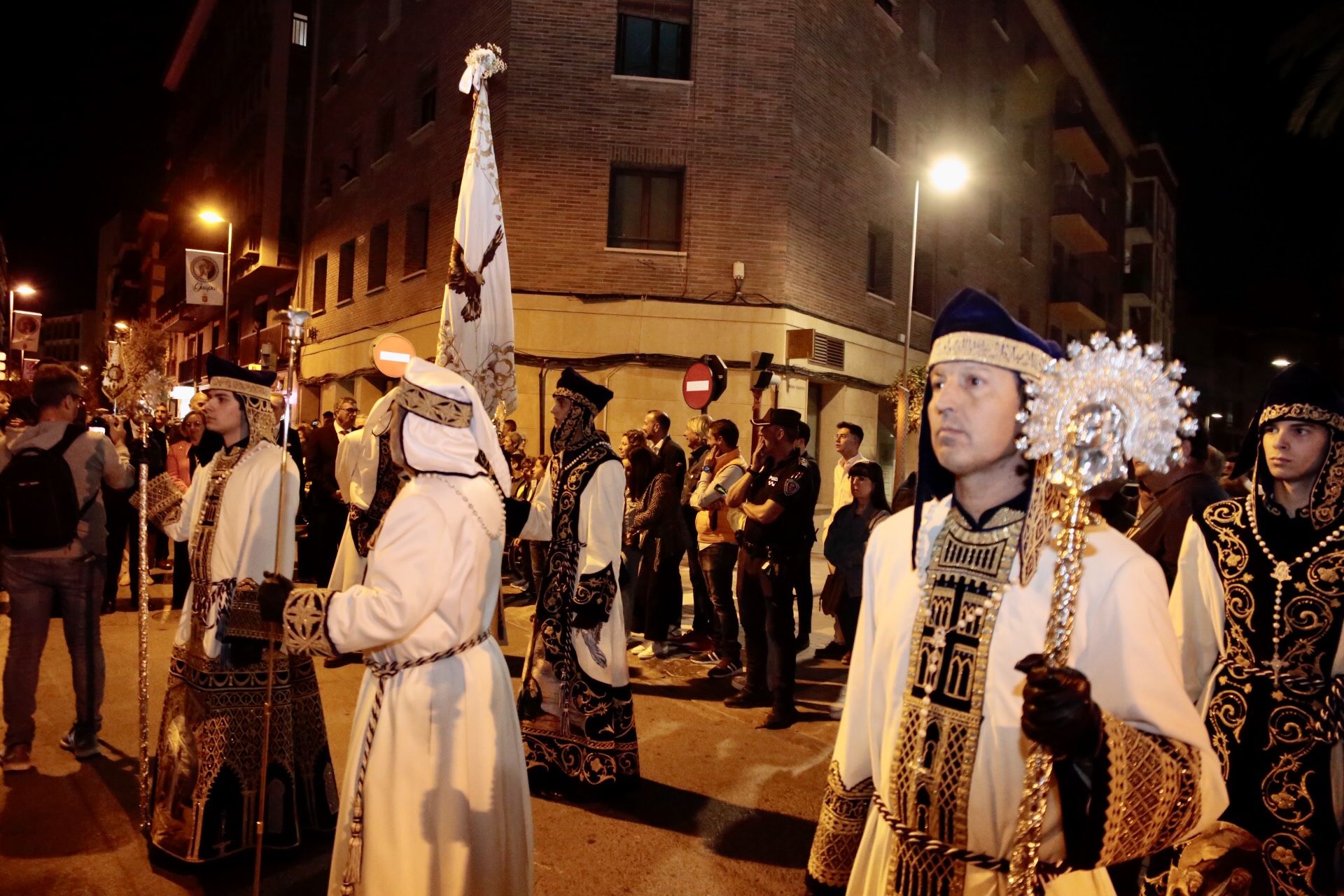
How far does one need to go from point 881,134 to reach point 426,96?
1059 cm

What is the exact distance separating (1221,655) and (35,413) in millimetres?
6767

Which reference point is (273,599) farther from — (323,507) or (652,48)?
(652,48)

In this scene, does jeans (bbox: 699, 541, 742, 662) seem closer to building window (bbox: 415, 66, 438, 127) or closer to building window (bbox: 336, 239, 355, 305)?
building window (bbox: 415, 66, 438, 127)

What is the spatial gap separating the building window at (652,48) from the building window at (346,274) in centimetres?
1011

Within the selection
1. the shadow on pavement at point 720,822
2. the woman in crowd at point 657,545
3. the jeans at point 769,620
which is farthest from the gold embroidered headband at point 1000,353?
the woman in crowd at point 657,545

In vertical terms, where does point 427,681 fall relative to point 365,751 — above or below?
above

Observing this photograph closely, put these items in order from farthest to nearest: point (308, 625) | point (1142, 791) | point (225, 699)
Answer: point (225, 699), point (308, 625), point (1142, 791)

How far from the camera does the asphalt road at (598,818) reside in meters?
4.01

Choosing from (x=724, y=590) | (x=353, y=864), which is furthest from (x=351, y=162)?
(x=353, y=864)

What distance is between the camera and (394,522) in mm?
2879

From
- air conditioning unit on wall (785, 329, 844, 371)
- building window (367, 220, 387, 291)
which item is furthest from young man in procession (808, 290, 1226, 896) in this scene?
building window (367, 220, 387, 291)

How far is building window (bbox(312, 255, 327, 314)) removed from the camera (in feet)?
83.3

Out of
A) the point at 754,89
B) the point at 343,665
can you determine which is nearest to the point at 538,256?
the point at 754,89

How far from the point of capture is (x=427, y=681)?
2.96 meters
